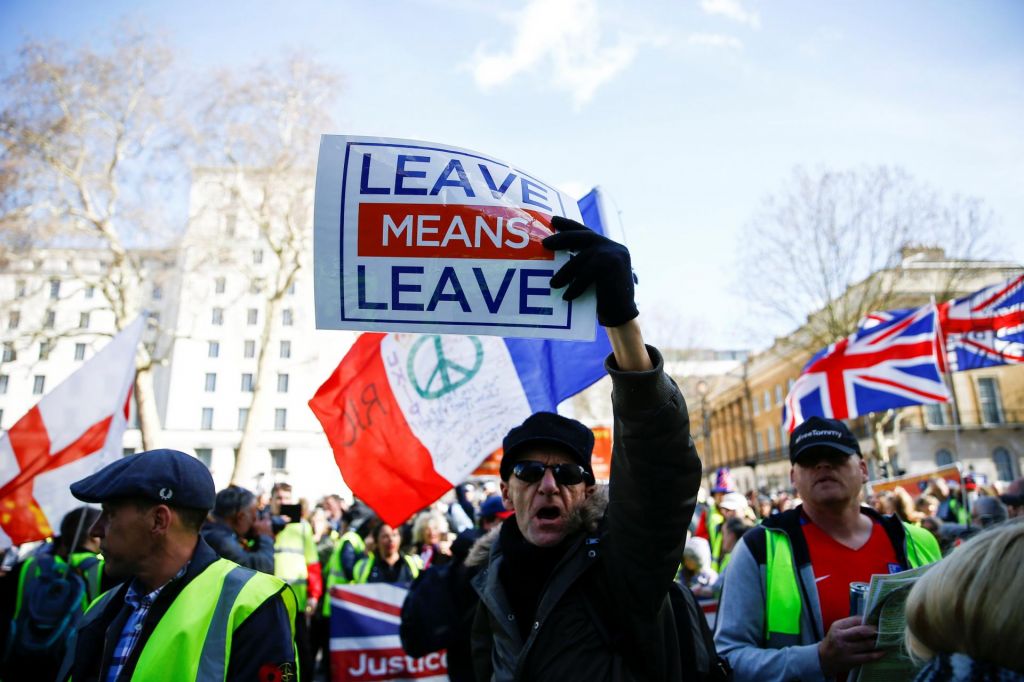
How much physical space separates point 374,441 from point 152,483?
7.49 feet

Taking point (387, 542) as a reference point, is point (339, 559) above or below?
below

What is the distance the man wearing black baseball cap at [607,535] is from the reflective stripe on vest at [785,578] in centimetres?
92

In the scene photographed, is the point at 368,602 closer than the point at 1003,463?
Yes

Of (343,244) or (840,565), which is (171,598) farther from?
(840,565)

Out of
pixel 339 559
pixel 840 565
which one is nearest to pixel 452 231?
pixel 840 565

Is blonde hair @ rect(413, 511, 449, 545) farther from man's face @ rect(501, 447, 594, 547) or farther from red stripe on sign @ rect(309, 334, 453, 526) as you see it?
man's face @ rect(501, 447, 594, 547)

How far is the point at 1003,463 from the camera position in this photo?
141 feet

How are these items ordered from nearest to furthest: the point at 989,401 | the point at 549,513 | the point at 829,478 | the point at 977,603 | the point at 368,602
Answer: the point at 977,603 < the point at 549,513 < the point at 829,478 < the point at 368,602 < the point at 989,401

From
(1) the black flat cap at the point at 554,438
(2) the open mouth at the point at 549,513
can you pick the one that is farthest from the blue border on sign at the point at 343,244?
(2) the open mouth at the point at 549,513

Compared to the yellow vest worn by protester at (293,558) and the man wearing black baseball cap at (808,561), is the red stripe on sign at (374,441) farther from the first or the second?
the man wearing black baseball cap at (808,561)

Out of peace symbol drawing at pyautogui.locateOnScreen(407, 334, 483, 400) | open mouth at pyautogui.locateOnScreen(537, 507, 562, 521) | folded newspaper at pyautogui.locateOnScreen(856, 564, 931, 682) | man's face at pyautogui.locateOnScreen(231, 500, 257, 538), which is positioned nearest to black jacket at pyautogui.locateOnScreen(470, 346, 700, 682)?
open mouth at pyautogui.locateOnScreen(537, 507, 562, 521)

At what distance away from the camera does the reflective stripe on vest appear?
2.80m

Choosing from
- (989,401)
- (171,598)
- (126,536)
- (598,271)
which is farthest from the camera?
(989,401)

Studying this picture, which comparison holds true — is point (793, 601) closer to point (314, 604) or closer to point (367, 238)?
point (367, 238)
